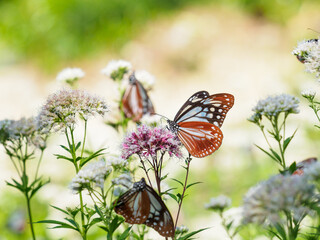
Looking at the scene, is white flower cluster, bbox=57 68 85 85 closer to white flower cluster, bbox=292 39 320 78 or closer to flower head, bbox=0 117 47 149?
flower head, bbox=0 117 47 149

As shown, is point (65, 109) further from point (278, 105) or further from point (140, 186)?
point (278, 105)

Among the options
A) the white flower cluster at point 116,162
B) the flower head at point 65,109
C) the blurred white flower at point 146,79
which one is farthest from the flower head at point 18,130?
the blurred white flower at point 146,79

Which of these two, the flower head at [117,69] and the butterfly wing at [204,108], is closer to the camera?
the butterfly wing at [204,108]

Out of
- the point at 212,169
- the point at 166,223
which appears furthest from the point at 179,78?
the point at 166,223

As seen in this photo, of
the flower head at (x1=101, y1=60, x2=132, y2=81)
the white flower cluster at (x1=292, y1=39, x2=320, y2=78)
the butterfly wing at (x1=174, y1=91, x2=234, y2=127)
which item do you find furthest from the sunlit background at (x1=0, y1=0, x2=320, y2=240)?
the white flower cluster at (x1=292, y1=39, x2=320, y2=78)

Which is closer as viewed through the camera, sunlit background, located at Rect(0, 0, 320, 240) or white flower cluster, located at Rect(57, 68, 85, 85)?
white flower cluster, located at Rect(57, 68, 85, 85)

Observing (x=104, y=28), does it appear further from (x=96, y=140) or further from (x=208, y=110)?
(x=208, y=110)

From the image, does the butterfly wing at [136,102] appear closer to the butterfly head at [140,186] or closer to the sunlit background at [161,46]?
the butterfly head at [140,186]
